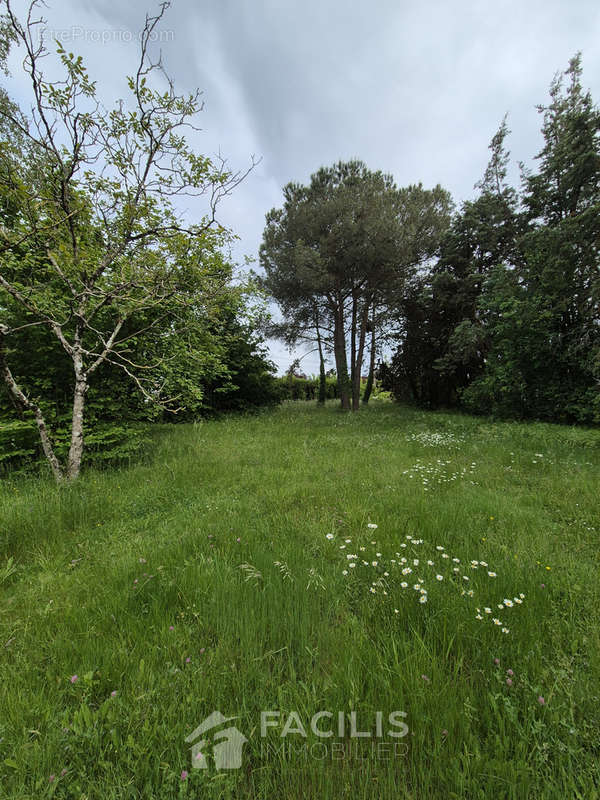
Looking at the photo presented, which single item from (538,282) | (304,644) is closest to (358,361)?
(538,282)

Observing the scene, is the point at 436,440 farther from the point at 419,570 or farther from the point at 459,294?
the point at 459,294

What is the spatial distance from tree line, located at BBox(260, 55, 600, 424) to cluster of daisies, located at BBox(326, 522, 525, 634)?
8659 mm

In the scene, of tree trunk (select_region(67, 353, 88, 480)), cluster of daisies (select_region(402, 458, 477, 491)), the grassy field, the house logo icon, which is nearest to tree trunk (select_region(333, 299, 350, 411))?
cluster of daisies (select_region(402, 458, 477, 491))

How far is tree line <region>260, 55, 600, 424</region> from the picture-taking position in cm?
843

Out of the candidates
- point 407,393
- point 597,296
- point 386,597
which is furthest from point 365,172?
point 386,597

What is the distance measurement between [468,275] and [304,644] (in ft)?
50.6

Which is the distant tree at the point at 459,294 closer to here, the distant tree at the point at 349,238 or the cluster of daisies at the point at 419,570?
the distant tree at the point at 349,238

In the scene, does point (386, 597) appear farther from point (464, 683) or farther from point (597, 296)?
point (597, 296)

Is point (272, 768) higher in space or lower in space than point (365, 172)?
lower

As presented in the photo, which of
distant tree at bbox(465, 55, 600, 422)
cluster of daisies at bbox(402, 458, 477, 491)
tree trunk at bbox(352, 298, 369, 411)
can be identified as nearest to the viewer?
cluster of daisies at bbox(402, 458, 477, 491)

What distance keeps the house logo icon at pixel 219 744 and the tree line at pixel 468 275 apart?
10603 mm

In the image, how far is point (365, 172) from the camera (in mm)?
12469

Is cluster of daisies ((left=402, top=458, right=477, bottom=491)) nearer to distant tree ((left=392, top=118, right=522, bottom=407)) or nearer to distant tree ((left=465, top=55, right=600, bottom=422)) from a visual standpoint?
distant tree ((left=465, top=55, right=600, bottom=422))

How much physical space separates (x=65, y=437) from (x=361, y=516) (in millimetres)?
5500
